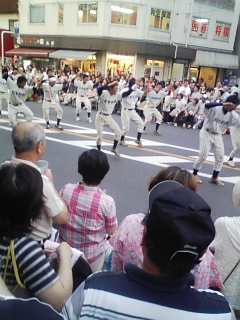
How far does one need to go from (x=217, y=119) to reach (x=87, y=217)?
181 inches

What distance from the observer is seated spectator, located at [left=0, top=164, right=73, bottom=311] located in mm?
1520

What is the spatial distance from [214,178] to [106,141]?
3.85m

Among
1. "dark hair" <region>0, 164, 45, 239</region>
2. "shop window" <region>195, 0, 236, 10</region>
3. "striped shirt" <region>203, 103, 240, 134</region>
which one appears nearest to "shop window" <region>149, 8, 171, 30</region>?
"shop window" <region>195, 0, 236, 10</region>

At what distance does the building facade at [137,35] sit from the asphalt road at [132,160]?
14.3m

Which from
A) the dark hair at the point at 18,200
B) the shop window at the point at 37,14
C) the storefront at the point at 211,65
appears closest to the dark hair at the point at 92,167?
the dark hair at the point at 18,200

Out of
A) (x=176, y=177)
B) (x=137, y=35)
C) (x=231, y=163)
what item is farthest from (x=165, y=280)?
(x=137, y=35)

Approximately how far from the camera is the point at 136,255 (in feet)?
6.63

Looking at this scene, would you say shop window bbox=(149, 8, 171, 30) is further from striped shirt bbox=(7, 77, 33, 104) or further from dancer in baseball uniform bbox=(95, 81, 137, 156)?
dancer in baseball uniform bbox=(95, 81, 137, 156)

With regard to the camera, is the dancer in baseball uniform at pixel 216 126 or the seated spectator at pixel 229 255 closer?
the seated spectator at pixel 229 255

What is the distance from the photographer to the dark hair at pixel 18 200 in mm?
1586

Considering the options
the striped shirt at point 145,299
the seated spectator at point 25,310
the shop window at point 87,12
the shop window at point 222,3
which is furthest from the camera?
the shop window at point 222,3

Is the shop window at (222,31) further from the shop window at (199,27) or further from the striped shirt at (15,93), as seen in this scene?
the striped shirt at (15,93)

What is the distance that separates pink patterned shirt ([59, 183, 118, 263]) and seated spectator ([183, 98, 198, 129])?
11.1 meters

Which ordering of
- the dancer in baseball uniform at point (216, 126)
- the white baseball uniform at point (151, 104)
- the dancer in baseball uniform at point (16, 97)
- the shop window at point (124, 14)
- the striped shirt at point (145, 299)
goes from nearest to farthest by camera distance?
the striped shirt at point (145, 299), the dancer in baseball uniform at point (216, 126), the dancer in baseball uniform at point (16, 97), the white baseball uniform at point (151, 104), the shop window at point (124, 14)
